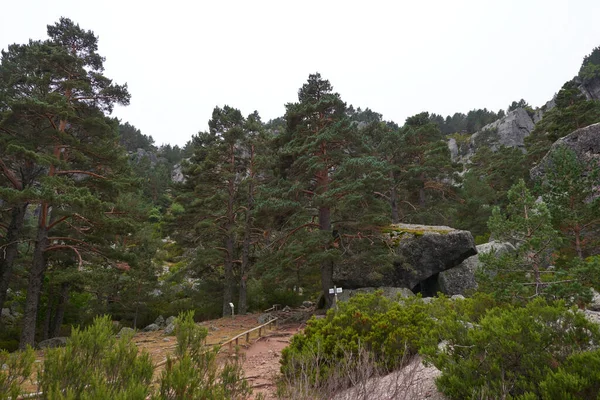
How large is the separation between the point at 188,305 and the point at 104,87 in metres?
14.5

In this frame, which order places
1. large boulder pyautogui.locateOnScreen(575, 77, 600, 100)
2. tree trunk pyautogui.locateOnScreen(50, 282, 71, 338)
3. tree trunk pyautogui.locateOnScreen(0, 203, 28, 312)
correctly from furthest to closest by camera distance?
large boulder pyautogui.locateOnScreen(575, 77, 600, 100), tree trunk pyautogui.locateOnScreen(50, 282, 71, 338), tree trunk pyautogui.locateOnScreen(0, 203, 28, 312)

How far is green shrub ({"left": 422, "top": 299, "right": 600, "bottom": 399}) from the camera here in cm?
358

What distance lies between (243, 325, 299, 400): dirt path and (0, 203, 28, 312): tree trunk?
9.87m

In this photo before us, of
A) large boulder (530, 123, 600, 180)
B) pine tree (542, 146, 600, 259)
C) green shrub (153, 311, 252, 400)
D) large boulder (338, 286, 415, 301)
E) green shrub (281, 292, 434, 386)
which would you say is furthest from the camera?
large boulder (530, 123, 600, 180)

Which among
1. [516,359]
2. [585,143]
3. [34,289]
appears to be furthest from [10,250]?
[585,143]

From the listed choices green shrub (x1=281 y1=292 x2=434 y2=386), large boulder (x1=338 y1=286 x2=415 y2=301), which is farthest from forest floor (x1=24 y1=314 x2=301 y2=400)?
large boulder (x1=338 y1=286 x2=415 y2=301)

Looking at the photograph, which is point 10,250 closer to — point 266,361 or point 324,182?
point 266,361

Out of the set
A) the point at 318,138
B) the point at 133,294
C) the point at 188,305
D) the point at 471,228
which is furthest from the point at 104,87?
the point at 471,228

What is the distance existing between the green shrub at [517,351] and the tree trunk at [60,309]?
55.8 ft

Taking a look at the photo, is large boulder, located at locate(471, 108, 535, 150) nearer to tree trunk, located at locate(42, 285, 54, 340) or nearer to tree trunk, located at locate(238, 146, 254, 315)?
tree trunk, located at locate(238, 146, 254, 315)

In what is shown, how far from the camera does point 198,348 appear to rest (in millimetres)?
3701

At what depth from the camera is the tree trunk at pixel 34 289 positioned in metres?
11.1

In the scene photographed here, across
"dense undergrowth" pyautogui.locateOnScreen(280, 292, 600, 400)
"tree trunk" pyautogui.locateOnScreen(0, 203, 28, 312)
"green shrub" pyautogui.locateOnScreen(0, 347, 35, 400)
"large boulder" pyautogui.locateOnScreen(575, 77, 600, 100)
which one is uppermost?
"large boulder" pyautogui.locateOnScreen(575, 77, 600, 100)

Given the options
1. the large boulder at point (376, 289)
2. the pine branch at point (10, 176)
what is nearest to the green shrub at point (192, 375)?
the large boulder at point (376, 289)
